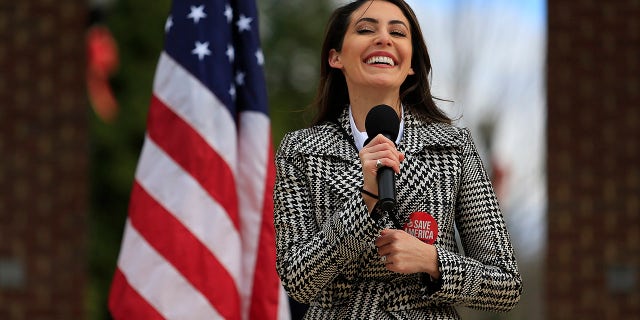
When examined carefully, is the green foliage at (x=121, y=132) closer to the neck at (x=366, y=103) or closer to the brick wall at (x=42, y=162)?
the brick wall at (x=42, y=162)

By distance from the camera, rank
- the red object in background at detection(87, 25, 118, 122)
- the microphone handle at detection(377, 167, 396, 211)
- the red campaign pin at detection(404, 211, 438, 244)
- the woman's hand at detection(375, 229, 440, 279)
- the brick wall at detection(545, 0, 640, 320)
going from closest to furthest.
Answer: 1. the microphone handle at detection(377, 167, 396, 211)
2. the woman's hand at detection(375, 229, 440, 279)
3. the red campaign pin at detection(404, 211, 438, 244)
4. the brick wall at detection(545, 0, 640, 320)
5. the red object in background at detection(87, 25, 118, 122)

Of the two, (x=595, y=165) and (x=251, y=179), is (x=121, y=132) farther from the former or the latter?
(x=251, y=179)

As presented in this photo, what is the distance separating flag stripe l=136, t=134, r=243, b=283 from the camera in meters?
4.91

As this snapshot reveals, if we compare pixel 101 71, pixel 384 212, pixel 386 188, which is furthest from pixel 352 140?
pixel 101 71

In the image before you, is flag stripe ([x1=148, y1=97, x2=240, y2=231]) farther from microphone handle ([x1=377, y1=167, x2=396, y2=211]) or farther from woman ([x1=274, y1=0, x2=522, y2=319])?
microphone handle ([x1=377, y1=167, x2=396, y2=211])

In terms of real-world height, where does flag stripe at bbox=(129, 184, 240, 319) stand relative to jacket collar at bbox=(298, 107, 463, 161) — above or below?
below

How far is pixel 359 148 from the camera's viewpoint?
2.97 meters

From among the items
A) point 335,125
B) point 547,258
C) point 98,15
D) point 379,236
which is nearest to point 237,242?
point 335,125

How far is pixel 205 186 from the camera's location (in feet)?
16.3

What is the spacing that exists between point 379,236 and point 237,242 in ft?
7.65

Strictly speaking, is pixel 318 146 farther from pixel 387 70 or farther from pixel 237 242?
pixel 237 242

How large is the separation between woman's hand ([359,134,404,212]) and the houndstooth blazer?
7 cm

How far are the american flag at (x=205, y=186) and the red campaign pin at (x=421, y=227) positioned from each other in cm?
216

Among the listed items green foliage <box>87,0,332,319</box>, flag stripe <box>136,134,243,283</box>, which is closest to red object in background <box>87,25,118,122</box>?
green foliage <box>87,0,332,319</box>
